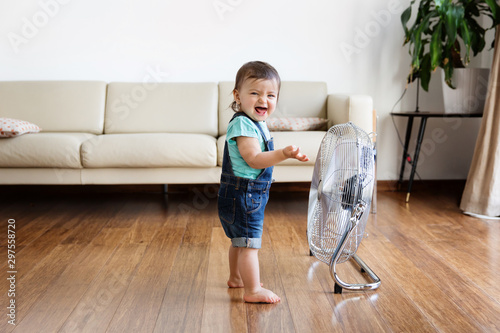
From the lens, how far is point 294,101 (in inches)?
128

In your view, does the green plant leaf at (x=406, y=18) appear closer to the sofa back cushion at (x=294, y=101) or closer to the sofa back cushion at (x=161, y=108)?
the sofa back cushion at (x=294, y=101)

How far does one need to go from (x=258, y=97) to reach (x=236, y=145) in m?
0.18

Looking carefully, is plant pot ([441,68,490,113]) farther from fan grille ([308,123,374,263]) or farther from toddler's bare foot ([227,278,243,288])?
toddler's bare foot ([227,278,243,288])

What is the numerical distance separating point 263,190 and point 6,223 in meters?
1.70

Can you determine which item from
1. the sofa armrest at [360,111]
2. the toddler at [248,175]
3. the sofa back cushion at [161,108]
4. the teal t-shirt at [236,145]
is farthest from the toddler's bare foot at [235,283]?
the sofa back cushion at [161,108]

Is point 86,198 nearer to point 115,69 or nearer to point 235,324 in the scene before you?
point 115,69

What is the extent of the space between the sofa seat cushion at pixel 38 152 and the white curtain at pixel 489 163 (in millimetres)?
2232

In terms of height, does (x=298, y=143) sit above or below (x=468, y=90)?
below

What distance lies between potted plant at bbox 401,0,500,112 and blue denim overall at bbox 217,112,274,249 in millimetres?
1825

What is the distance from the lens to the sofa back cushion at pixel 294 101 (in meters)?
3.23

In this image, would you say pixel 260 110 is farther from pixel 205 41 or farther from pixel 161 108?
pixel 205 41

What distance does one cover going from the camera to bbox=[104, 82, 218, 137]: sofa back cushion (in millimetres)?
3178

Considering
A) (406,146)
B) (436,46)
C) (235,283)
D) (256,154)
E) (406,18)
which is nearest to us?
(256,154)

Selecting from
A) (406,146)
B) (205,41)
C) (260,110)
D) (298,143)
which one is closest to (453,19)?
(406,146)
